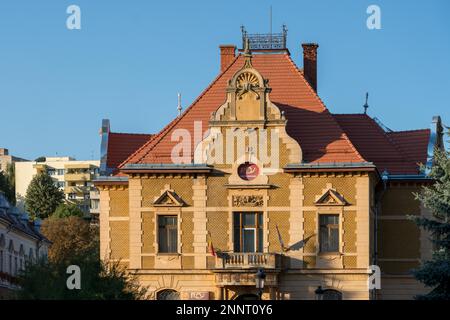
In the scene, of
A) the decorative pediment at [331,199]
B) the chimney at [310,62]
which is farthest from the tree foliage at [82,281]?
the chimney at [310,62]

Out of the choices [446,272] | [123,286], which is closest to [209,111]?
[123,286]

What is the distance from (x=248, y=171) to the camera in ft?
208

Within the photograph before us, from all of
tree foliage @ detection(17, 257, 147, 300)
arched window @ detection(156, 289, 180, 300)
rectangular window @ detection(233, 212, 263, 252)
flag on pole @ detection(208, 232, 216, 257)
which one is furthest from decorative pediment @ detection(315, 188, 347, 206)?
tree foliage @ detection(17, 257, 147, 300)

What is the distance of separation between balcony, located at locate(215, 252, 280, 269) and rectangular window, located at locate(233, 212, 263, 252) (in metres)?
1.28

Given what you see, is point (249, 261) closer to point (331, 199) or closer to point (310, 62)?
point (331, 199)

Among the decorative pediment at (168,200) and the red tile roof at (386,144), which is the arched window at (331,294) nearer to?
the decorative pediment at (168,200)

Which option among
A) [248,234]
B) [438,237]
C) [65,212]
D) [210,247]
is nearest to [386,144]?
[248,234]

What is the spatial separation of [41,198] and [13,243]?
8371 cm

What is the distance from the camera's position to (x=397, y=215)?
67.8 m

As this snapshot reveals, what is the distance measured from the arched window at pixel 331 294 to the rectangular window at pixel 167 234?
715cm

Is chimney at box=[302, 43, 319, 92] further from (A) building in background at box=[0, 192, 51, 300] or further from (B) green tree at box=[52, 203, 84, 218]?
(B) green tree at box=[52, 203, 84, 218]

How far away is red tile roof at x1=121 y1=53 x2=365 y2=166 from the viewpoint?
210 ft

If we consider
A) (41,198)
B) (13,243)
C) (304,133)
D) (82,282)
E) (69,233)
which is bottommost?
(82,282)
